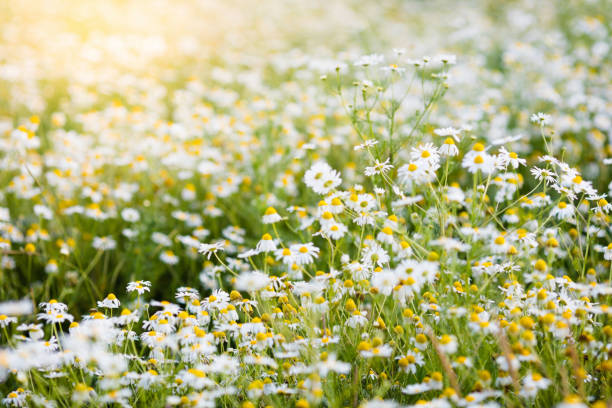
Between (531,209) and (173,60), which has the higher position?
(173,60)

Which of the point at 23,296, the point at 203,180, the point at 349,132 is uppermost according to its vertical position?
the point at 349,132

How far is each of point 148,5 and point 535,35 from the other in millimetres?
6754

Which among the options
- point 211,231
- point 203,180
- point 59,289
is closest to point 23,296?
point 59,289

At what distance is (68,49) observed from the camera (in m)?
7.08

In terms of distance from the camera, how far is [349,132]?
15.6 feet

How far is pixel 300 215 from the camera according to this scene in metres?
3.03

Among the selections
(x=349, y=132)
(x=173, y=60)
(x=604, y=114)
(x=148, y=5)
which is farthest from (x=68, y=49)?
(x=604, y=114)

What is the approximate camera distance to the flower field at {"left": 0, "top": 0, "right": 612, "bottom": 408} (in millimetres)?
2074

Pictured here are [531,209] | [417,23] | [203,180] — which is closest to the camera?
[531,209]

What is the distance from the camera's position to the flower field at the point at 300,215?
2.07 meters

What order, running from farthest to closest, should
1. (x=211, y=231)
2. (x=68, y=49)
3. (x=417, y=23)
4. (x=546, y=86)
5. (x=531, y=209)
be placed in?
(x=417, y=23)
(x=68, y=49)
(x=546, y=86)
(x=211, y=231)
(x=531, y=209)

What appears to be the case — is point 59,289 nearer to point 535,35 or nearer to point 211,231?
point 211,231

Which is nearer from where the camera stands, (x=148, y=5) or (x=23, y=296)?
(x=23, y=296)

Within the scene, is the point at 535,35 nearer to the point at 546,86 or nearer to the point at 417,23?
the point at 546,86
